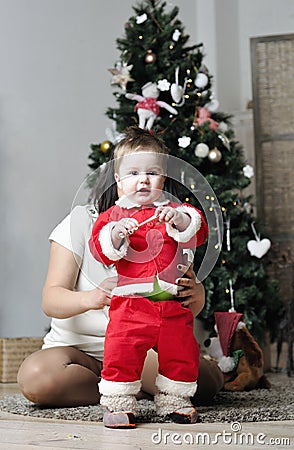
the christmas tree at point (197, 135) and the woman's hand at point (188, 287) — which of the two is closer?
the woman's hand at point (188, 287)

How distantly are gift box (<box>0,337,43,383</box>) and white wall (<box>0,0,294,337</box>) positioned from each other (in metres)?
0.39

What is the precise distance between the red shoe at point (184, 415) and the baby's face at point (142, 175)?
0.44 metres

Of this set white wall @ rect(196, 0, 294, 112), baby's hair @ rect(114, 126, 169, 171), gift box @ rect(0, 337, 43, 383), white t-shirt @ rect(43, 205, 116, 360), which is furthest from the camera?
white wall @ rect(196, 0, 294, 112)

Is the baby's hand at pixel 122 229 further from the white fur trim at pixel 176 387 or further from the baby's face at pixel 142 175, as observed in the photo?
the white fur trim at pixel 176 387

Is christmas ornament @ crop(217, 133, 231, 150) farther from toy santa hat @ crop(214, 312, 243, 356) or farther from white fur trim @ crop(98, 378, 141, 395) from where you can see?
white fur trim @ crop(98, 378, 141, 395)

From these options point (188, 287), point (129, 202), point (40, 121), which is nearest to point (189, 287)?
point (188, 287)

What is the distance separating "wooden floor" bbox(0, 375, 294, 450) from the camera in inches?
50.1

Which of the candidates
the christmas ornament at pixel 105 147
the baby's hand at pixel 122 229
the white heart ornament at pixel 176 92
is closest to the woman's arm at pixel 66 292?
the baby's hand at pixel 122 229

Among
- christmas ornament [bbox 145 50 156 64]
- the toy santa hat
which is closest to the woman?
the toy santa hat

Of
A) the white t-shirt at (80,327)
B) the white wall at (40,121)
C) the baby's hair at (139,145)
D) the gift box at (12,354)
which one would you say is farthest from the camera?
the white wall at (40,121)

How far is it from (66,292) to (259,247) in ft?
4.72

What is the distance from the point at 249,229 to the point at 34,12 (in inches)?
59.1

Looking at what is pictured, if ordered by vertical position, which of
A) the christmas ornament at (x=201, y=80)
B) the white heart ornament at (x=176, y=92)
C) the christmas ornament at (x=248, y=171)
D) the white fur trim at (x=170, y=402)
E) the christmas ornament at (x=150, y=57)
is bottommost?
the white fur trim at (x=170, y=402)

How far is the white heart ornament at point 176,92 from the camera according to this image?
2.97 metres
